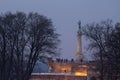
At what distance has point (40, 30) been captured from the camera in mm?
47594

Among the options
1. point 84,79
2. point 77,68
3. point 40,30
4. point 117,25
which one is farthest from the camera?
point 77,68

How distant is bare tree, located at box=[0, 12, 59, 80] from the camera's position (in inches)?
1880

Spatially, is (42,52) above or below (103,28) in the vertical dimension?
below

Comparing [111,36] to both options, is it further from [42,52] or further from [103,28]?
[42,52]

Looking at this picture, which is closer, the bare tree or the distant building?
the bare tree

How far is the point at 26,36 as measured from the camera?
48.4 m

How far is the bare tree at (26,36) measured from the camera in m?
47.8

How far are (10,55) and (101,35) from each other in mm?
11667

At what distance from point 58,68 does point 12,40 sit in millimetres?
66206

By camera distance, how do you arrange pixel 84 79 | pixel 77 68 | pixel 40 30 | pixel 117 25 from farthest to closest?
pixel 77 68 → pixel 84 79 → pixel 117 25 → pixel 40 30

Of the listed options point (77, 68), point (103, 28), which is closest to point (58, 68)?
point (77, 68)

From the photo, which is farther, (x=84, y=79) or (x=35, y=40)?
(x=84, y=79)

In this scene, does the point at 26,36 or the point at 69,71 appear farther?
the point at 69,71

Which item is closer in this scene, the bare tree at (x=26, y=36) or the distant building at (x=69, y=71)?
the bare tree at (x=26, y=36)
